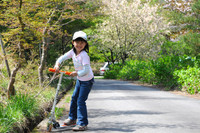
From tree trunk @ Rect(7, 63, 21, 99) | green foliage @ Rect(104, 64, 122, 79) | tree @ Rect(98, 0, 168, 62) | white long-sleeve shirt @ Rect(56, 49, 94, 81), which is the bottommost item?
green foliage @ Rect(104, 64, 122, 79)

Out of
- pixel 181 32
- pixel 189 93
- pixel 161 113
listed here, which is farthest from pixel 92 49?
pixel 161 113

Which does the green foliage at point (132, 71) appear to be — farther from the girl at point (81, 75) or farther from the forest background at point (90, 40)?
the girl at point (81, 75)

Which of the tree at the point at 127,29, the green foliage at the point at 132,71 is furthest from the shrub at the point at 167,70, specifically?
the tree at the point at 127,29

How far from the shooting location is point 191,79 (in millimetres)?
11984

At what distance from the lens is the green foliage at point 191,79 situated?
11727 mm

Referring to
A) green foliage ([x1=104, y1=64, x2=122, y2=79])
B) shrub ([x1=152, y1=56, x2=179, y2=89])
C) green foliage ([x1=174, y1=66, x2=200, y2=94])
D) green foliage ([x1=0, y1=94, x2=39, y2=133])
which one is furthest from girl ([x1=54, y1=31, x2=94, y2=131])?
green foliage ([x1=104, y1=64, x2=122, y2=79])

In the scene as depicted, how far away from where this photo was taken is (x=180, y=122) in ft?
20.8

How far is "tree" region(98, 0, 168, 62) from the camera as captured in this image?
29.4 metres

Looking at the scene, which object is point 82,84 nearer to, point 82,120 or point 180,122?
point 82,120

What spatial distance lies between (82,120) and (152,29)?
26.5m

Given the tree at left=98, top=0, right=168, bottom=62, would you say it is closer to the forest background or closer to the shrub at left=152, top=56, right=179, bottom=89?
the forest background

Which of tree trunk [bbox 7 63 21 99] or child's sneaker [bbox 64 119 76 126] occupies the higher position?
tree trunk [bbox 7 63 21 99]

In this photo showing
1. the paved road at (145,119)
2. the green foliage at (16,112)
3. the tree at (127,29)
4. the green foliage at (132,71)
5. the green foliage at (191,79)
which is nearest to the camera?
the green foliage at (16,112)

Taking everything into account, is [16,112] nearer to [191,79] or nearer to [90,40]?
[191,79]
